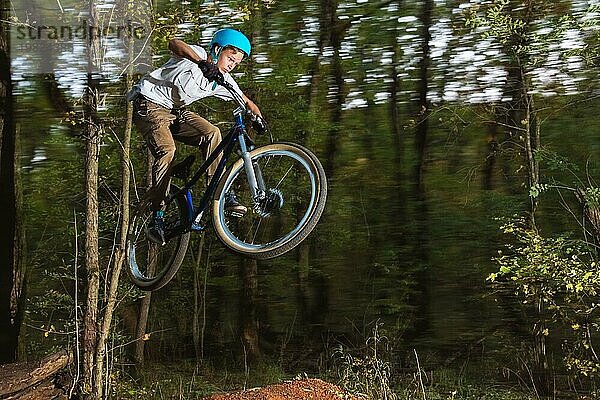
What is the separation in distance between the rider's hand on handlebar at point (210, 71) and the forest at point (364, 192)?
10.5 feet

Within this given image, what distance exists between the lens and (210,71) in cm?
317

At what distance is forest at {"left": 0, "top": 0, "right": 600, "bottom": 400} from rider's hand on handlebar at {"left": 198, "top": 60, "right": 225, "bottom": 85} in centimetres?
320

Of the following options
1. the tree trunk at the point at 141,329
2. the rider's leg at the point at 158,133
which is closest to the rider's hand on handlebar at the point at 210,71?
the rider's leg at the point at 158,133

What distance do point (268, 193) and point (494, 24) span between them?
3.75 meters

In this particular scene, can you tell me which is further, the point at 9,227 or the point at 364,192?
the point at 364,192

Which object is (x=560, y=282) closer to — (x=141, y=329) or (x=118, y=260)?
(x=118, y=260)

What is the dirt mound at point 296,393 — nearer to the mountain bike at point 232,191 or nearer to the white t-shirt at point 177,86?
the mountain bike at point 232,191

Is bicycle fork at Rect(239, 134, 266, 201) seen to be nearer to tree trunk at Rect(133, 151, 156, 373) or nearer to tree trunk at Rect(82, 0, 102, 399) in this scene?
tree trunk at Rect(82, 0, 102, 399)

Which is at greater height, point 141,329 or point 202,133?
point 202,133

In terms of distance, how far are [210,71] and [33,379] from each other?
7.18ft

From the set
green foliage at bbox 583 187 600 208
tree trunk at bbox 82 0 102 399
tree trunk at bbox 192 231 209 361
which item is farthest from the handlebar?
tree trunk at bbox 192 231 209 361

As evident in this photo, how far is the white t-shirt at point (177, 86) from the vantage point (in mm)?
3402

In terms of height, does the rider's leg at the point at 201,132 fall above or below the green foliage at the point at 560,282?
above

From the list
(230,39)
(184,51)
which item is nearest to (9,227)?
(184,51)
